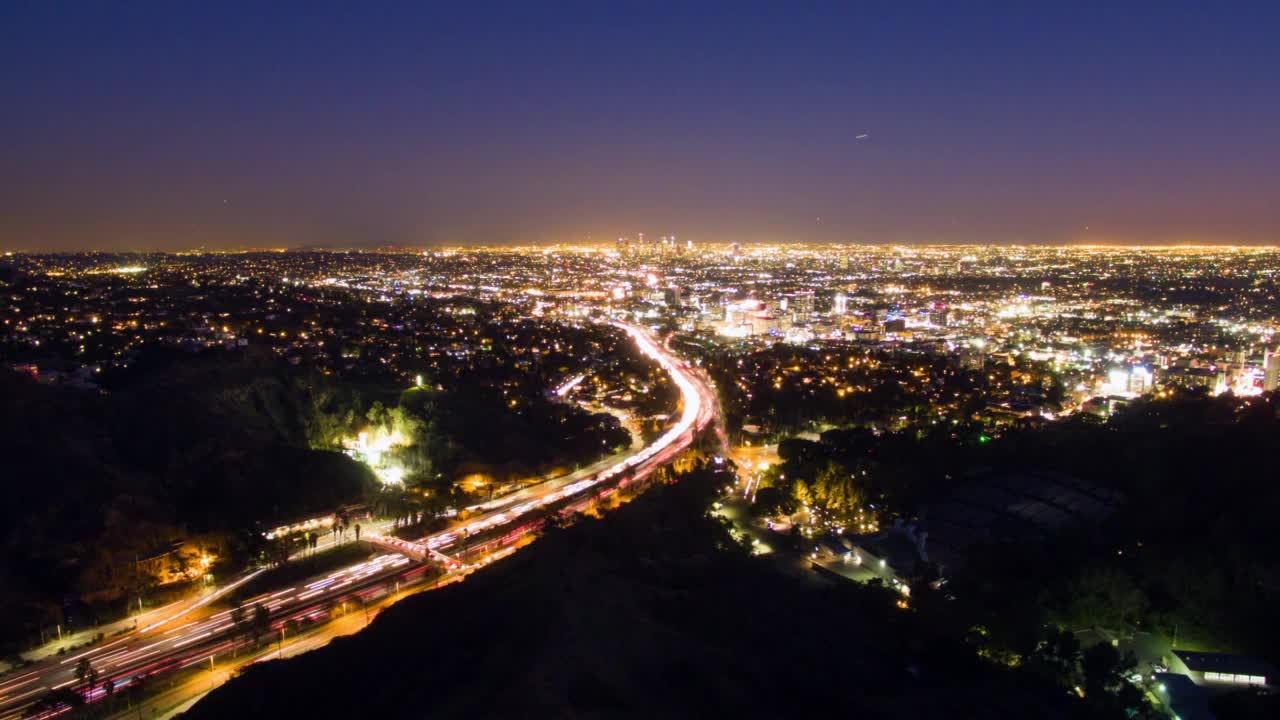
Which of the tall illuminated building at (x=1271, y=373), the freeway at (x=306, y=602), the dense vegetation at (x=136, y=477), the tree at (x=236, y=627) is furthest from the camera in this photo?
the tall illuminated building at (x=1271, y=373)

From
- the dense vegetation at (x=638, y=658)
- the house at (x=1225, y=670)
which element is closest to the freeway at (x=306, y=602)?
the dense vegetation at (x=638, y=658)

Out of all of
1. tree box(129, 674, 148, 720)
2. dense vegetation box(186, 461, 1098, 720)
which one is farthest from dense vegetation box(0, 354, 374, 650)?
dense vegetation box(186, 461, 1098, 720)

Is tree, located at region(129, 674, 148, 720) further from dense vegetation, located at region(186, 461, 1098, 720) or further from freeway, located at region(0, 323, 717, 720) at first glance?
dense vegetation, located at region(186, 461, 1098, 720)

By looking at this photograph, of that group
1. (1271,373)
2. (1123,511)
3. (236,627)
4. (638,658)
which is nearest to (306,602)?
(236,627)

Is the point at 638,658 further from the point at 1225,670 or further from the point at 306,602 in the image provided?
the point at 1225,670

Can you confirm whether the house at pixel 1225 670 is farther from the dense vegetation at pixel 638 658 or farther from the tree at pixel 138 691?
the tree at pixel 138 691

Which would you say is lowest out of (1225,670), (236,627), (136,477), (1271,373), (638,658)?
(236,627)
